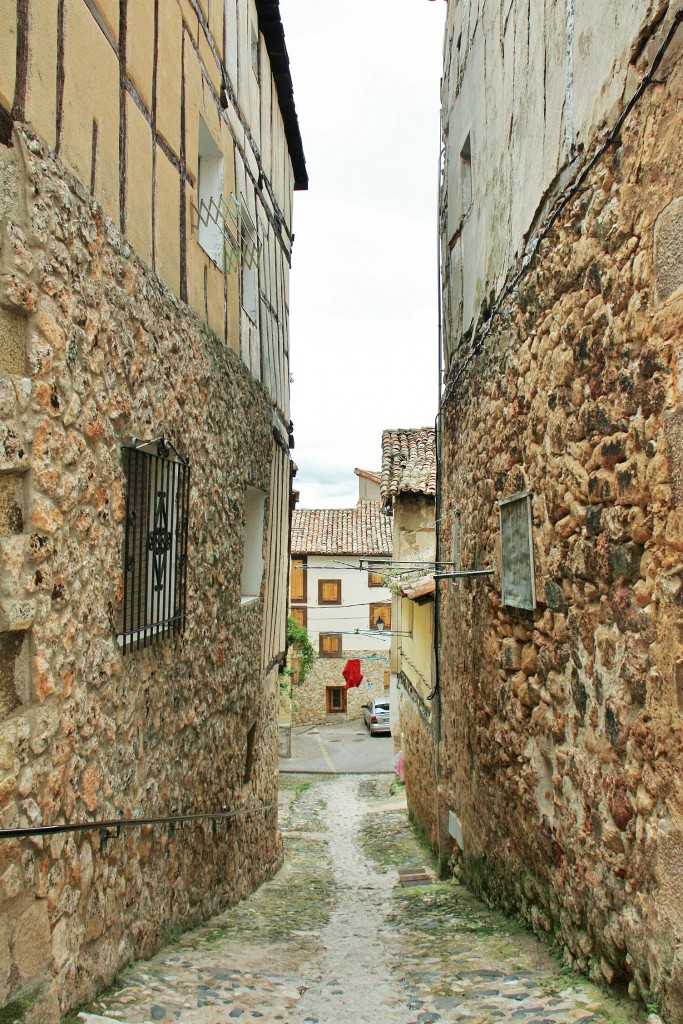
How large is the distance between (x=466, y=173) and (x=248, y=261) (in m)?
1.90

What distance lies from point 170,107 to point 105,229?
4.53 feet

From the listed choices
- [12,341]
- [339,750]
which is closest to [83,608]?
[12,341]

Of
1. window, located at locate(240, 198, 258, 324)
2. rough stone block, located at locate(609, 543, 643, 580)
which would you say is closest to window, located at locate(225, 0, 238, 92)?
window, located at locate(240, 198, 258, 324)

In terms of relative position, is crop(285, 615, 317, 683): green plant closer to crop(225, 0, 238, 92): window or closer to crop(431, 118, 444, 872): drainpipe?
crop(431, 118, 444, 872): drainpipe

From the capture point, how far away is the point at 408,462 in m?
15.1

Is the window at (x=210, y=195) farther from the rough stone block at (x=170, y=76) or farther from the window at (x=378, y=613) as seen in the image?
the window at (x=378, y=613)

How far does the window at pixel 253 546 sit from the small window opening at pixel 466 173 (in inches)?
118

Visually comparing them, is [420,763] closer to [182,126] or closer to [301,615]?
[182,126]

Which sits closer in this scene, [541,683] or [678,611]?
[678,611]

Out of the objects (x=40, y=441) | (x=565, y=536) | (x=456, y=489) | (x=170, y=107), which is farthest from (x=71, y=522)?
(x=456, y=489)

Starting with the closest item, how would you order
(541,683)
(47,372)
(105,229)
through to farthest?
(47,372) → (105,229) → (541,683)

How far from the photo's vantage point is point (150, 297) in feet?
12.7

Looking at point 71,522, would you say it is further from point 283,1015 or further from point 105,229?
point 283,1015

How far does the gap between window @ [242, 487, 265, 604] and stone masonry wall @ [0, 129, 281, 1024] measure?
6.91 ft
